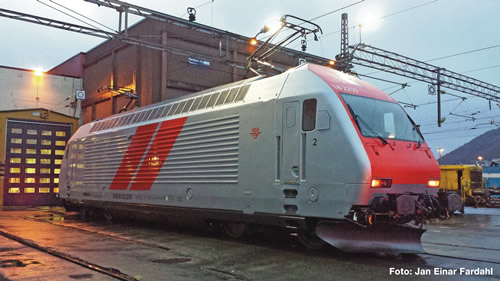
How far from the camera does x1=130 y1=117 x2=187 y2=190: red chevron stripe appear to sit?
436 inches

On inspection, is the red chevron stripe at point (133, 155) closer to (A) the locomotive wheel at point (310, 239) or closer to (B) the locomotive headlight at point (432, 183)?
(A) the locomotive wheel at point (310, 239)

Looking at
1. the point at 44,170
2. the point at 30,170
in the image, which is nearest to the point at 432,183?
the point at 44,170

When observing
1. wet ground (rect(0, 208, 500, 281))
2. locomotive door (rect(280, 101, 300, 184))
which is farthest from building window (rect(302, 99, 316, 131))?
wet ground (rect(0, 208, 500, 281))

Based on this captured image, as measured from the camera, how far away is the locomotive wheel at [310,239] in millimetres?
7875

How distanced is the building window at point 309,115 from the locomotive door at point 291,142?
0.12 metres

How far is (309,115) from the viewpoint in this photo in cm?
782

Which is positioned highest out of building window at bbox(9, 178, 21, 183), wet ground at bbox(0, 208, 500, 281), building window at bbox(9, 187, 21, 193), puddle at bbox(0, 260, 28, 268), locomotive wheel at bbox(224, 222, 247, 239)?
building window at bbox(9, 178, 21, 183)

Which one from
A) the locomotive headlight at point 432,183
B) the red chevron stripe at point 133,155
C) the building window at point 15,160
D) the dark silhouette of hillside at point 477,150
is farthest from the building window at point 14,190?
the dark silhouette of hillside at point 477,150

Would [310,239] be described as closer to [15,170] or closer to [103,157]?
[103,157]

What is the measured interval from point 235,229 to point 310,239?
2.09 m

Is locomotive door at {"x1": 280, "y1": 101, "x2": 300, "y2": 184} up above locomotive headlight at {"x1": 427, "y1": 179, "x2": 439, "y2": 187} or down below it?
above

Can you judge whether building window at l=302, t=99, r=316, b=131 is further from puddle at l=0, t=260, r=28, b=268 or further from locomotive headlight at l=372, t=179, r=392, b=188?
puddle at l=0, t=260, r=28, b=268

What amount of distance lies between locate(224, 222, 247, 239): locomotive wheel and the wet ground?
168mm

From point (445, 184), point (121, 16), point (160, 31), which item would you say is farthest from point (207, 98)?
point (445, 184)
